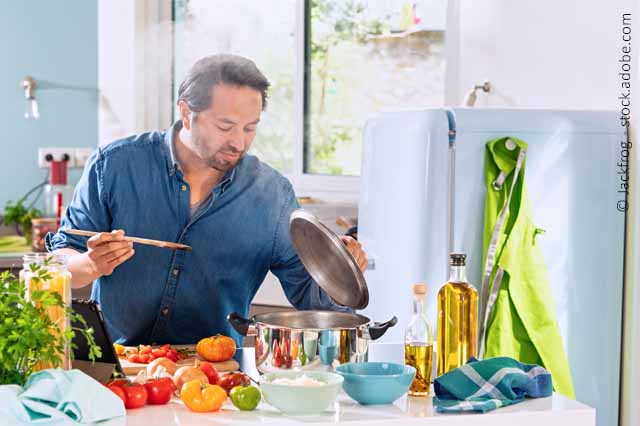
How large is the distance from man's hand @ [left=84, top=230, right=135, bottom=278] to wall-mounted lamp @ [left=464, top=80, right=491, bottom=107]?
1518mm

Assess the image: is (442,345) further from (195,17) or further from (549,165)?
(195,17)

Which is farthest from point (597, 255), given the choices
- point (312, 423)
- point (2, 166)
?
point (2, 166)

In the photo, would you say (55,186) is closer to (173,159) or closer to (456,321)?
(173,159)

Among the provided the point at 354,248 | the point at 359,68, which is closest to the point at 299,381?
the point at 354,248

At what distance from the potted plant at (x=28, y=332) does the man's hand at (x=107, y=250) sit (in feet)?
1.33

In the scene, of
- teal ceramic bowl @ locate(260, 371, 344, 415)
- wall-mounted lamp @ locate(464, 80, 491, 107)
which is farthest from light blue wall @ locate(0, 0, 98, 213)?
teal ceramic bowl @ locate(260, 371, 344, 415)

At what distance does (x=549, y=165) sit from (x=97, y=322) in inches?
54.7

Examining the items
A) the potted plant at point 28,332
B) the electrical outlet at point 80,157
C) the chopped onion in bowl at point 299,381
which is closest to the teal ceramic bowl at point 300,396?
the chopped onion in bowl at point 299,381

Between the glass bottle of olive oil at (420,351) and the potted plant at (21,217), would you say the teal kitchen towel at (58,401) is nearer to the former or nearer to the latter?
Result: the glass bottle of olive oil at (420,351)

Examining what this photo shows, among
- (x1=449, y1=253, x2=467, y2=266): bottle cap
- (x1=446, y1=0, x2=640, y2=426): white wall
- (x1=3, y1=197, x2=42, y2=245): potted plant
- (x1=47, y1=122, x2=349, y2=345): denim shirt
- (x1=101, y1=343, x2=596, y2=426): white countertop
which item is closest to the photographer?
(x1=101, y1=343, x2=596, y2=426): white countertop

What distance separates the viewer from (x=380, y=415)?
163cm

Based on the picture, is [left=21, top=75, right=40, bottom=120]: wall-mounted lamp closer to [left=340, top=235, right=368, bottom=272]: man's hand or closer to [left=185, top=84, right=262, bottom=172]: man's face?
[left=185, top=84, right=262, bottom=172]: man's face

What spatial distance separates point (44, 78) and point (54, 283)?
291 cm

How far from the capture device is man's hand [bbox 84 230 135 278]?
2037 mm
